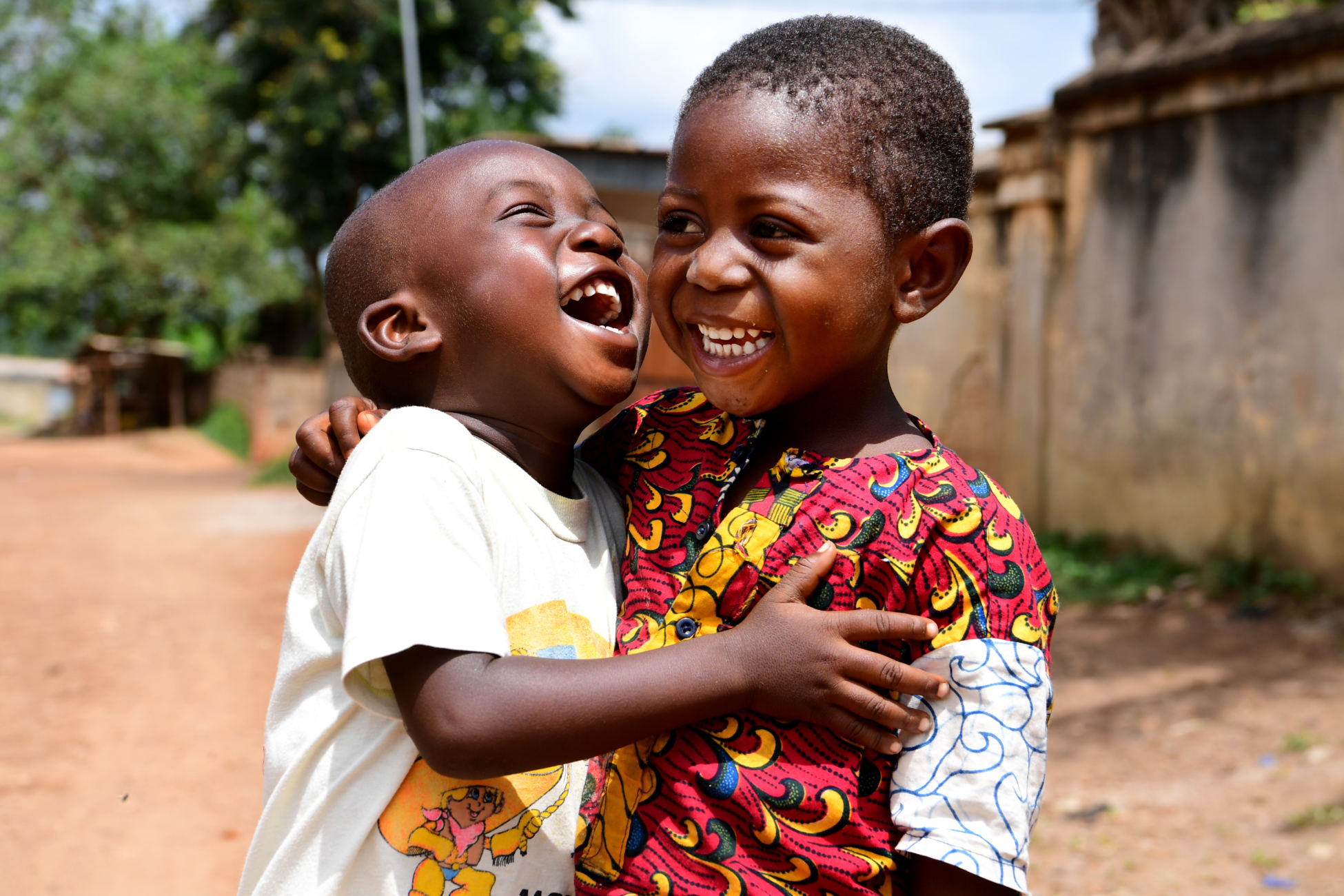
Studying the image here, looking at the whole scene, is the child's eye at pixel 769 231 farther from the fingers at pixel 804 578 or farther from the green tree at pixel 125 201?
the green tree at pixel 125 201

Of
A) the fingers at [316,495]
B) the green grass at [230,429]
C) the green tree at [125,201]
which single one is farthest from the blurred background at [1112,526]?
the green tree at [125,201]

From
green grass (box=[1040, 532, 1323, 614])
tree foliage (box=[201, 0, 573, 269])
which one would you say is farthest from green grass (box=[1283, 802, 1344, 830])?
tree foliage (box=[201, 0, 573, 269])

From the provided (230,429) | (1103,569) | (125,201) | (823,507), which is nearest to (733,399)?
(823,507)

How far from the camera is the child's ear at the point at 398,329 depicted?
5.20 feet

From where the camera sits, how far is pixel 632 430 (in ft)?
5.88

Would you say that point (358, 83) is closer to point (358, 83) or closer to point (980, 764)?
point (358, 83)

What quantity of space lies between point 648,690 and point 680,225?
0.61 metres

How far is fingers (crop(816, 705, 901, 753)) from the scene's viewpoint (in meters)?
1.27

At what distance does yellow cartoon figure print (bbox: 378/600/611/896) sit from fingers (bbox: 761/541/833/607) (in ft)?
1.09

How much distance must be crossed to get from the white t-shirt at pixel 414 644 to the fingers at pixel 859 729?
368 millimetres

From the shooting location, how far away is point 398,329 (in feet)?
5.29

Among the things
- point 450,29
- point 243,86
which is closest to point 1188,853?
point 450,29

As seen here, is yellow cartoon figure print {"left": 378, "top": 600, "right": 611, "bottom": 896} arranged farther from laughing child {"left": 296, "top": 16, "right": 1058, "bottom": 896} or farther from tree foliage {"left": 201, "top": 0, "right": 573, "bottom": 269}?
tree foliage {"left": 201, "top": 0, "right": 573, "bottom": 269}

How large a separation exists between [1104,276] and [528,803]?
6.85m
